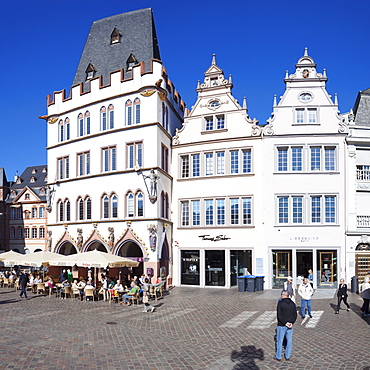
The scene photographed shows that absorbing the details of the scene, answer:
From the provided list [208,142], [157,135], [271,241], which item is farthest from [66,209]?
[271,241]

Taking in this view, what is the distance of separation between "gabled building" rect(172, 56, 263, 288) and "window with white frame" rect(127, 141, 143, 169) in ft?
10.9

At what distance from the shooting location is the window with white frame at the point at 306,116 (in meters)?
32.7

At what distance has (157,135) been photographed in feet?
108

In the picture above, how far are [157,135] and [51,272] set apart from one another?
15.7m

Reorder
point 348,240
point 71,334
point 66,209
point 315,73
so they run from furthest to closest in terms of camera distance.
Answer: point 66,209
point 315,73
point 348,240
point 71,334

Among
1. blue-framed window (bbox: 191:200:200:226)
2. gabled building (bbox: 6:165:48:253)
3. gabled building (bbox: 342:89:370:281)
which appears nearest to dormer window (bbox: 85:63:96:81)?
blue-framed window (bbox: 191:200:200:226)

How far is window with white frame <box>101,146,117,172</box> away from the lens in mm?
34656

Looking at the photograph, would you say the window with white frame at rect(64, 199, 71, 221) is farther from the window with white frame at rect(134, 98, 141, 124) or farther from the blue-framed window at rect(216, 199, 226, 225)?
the blue-framed window at rect(216, 199, 226, 225)

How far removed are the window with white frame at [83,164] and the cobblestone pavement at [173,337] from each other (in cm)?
1403

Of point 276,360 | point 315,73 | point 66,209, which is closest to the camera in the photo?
point 276,360

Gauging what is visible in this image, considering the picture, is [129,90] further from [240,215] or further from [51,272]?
[51,272]

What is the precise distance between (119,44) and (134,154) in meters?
10.9

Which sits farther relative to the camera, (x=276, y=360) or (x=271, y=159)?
(x=271, y=159)

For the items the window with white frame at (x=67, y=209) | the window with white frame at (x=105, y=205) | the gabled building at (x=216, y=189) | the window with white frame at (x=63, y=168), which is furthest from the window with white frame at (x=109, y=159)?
the window with white frame at (x=67, y=209)
